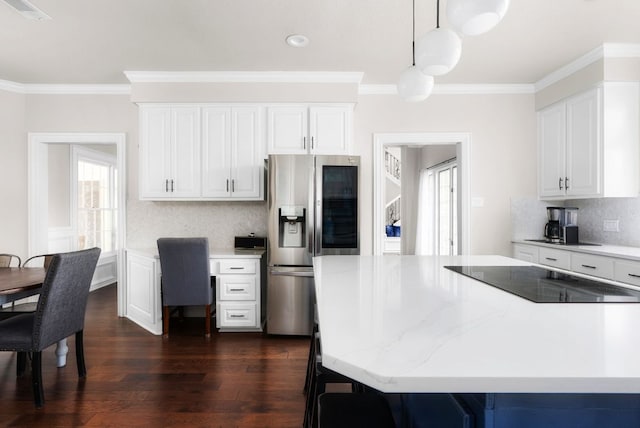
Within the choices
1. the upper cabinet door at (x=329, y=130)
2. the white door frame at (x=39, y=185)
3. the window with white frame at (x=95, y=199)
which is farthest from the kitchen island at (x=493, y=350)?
the window with white frame at (x=95, y=199)

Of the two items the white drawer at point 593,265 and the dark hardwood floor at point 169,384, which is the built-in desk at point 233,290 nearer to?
the dark hardwood floor at point 169,384

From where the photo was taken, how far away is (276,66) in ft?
11.4

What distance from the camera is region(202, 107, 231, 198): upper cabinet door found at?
366 cm

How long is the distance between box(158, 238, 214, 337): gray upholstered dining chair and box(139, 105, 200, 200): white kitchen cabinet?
0.73m

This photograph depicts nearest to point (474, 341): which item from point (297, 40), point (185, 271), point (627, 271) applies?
point (627, 271)

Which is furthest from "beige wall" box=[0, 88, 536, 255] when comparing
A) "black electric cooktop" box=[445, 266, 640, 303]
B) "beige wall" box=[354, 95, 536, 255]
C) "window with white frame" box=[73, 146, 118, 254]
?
"black electric cooktop" box=[445, 266, 640, 303]

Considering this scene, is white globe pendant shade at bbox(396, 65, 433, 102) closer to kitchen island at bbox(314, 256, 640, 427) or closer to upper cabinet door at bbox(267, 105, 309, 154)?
kitchen island at bbox(314, 256, 640, 427)

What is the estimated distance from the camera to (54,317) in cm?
222

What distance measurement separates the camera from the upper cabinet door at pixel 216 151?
12.0ft

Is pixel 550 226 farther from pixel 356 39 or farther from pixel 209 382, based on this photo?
pixel 209 382

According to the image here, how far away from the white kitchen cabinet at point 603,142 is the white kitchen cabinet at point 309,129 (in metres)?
2.13

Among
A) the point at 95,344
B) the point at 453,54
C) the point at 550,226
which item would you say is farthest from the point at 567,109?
the point at 95,344

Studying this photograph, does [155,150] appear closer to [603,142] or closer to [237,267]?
[237,267]

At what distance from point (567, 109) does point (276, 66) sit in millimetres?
2865
